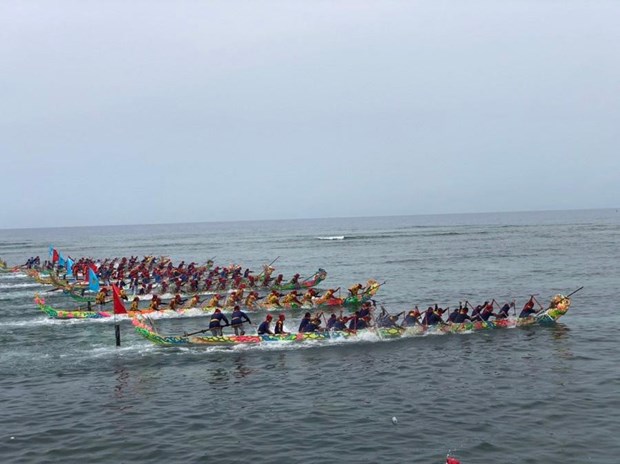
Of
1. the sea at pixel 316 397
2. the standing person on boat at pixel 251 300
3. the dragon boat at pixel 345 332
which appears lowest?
the sea at pixel 316 397

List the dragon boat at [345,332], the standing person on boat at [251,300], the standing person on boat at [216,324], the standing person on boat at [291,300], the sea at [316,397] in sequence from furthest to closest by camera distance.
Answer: the standing person on boat at [291,300]
the standing person on boat at [251,300]
the standing person on boat at [216,324]
the dragon boat at [345,332]
the sea at [316,397]

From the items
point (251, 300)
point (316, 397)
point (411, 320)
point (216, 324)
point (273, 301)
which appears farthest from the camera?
point (273, 301)

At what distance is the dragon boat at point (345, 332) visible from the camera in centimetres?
2844

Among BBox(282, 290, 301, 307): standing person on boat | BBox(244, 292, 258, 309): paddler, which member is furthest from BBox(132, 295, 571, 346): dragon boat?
BBox(282, 290, 301, 307): standing person on boat

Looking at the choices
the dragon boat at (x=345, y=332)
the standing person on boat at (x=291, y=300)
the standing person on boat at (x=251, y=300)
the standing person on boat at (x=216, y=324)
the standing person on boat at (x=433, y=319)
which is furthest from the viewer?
the standing person on boat at (x=291, y=300)

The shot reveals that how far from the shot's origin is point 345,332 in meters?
29.8

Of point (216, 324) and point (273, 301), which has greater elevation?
point (216, 324)

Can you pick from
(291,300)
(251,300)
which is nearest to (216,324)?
(251,300)

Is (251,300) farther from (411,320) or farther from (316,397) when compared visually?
(316,397)

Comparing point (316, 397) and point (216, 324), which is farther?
point (216, 324)

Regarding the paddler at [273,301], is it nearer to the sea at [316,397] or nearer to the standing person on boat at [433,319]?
the sea at [316,397]

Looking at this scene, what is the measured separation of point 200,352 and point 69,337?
31.5 ft

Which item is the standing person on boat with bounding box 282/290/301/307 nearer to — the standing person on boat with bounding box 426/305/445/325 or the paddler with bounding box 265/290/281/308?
the paddler with bounding box 265/290/281/308

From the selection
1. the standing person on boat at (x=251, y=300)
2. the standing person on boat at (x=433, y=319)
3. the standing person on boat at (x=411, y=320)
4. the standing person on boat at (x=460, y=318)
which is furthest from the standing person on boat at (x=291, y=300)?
the standing person on boat at (x=460, y=318)
